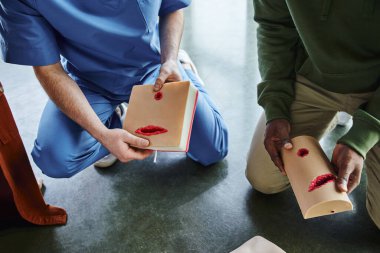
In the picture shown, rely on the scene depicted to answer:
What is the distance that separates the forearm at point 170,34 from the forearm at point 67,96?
0.98 feet

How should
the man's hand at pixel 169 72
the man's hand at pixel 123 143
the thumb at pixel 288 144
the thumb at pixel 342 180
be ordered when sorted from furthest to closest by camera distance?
the man's hand at pixel 169 72 → the man's hand at pixel 123 143 → the thumb at pixel 288 144 → the thumb at pixel 342 180

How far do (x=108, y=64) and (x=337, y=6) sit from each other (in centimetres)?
69

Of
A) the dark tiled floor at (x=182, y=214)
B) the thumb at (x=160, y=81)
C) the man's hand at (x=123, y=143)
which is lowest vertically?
the dark tiled floor at (x=182, y=214)

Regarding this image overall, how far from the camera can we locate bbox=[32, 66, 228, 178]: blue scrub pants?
114cm

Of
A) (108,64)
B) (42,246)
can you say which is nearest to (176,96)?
(108,64)

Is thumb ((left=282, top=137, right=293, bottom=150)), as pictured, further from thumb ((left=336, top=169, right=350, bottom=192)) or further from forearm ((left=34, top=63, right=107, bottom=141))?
forearm ((left=34, top=63, right=107, bottom=141))

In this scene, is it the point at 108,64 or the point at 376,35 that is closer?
the point at 376,35

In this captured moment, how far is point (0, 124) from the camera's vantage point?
3.22ft

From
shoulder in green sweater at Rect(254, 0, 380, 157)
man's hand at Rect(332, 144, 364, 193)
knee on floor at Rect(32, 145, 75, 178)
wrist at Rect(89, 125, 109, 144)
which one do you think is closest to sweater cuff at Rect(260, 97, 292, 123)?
shoulder in green sweater at Rect(254, 0, 380, 157)

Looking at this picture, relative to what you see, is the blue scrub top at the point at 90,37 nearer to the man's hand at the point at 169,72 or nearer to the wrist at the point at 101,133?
the man's hand at the point at 169,72

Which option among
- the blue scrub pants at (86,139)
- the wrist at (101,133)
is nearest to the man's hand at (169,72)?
the blue scrub pants at (86,139)

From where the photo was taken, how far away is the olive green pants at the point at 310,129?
40.0 inches

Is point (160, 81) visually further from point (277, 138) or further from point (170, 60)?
point (277, 138)

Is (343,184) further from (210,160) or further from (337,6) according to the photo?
(210,160)
